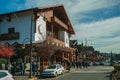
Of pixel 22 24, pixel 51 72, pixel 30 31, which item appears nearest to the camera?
pixel 51 72

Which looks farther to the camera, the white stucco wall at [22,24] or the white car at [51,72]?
the white stucco wall at [22,24]

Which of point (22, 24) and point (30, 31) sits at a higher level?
point (22, 24)

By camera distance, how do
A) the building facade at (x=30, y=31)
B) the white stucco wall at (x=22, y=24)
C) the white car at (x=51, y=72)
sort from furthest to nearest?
1. the white stucco wall at (x=22, y=24)
2. the building facade at (x=30, y=31)
3. the white car at (x=51, y=72)

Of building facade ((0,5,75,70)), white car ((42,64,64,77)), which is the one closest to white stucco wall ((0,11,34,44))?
building facade ((0,5,75,70))

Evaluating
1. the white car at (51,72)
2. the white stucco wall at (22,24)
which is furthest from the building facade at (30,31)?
the white car at (51,72)

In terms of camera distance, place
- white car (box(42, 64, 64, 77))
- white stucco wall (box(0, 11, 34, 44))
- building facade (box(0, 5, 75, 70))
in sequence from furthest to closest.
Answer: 1. white stucco wall (box(0, 11, 34, 44))
2. building facade (box(0, 5, 75, 70))
3. white car (box(42, 64, 64, 77))

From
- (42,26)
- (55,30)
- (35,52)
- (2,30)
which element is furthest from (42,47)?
(55,30)

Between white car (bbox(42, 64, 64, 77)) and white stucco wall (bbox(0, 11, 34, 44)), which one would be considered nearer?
white car (bbox(42, 64, 64, 77))

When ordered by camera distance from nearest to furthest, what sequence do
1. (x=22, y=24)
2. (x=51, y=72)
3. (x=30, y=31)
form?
(x=51, y=72)
(x=30, y=31)
(x=22, y=24)

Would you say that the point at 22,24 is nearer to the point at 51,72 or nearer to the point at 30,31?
the point at 30,31

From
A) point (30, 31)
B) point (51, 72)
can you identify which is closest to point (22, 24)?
point (30, 31)

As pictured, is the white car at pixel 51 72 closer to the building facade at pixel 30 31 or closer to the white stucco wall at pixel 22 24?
the building facade at pixel 30 31

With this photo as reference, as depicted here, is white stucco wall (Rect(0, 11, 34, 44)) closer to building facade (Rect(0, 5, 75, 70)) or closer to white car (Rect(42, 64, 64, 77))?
building facade (Rect(0, 5, 75, 70))

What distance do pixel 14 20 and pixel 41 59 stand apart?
7273mm
